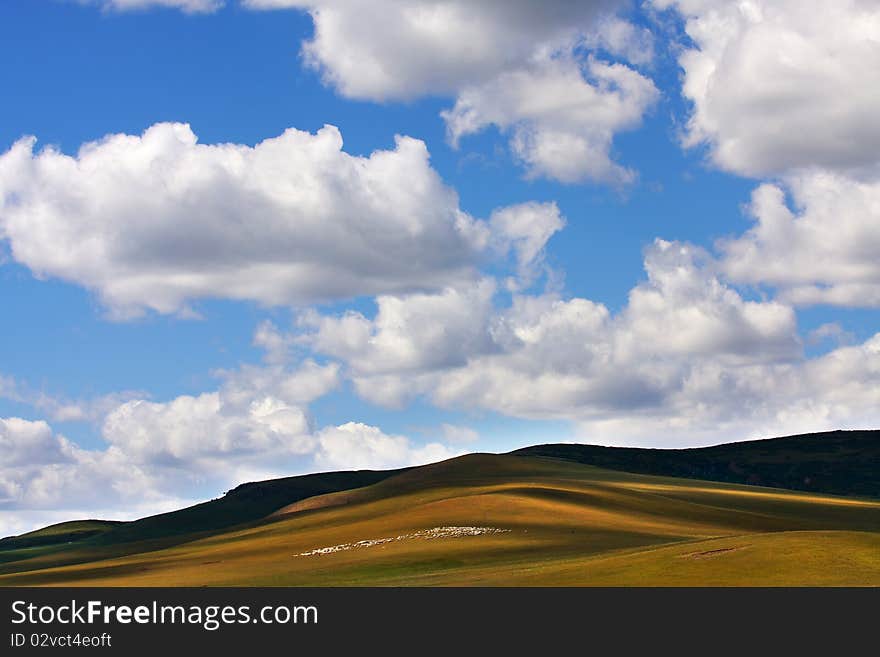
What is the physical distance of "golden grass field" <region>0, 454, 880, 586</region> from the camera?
63750 millimetres

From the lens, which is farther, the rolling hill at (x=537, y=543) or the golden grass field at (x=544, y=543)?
the rolling hill at (x=537, y=543)

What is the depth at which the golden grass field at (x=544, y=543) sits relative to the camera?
63.8 metres
